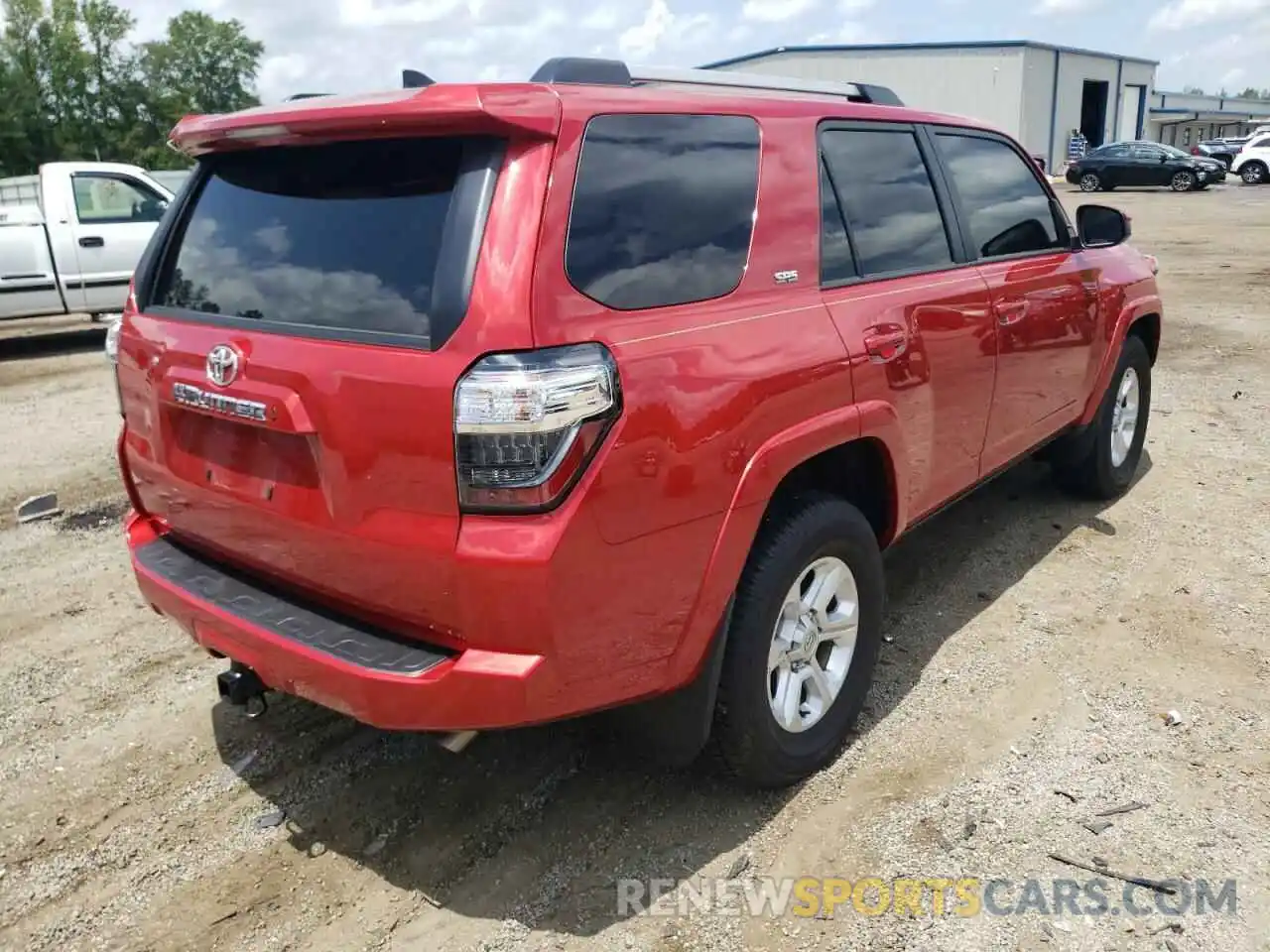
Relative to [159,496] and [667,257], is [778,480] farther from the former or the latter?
[159,496]

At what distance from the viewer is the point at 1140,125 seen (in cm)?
5219

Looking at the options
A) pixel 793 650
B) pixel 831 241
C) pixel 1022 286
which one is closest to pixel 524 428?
pixel 793 650

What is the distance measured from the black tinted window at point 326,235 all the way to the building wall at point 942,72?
42608mm

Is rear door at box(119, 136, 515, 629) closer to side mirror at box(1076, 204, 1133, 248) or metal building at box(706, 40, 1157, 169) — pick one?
side mirror at box(1076, 204, 1133, 248)

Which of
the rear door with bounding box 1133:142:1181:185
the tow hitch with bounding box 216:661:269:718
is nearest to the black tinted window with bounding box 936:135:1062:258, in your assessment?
the tow hitch with bounding box 216:661:269:718

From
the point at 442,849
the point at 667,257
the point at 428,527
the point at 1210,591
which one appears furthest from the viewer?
the point at 1210,591

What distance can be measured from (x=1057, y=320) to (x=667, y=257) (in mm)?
2501

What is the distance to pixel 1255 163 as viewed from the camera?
117ft

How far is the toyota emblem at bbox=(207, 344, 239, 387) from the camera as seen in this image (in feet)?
8.26

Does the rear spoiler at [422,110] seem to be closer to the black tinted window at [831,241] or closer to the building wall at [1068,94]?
the black tinted window at [831,241]

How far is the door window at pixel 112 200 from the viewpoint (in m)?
10.8

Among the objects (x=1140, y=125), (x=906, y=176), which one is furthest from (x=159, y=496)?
(x=1140, y=125)

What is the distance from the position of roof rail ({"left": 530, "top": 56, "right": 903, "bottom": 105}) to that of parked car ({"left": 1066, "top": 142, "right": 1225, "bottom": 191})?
109 ft

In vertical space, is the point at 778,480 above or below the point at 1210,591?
above
